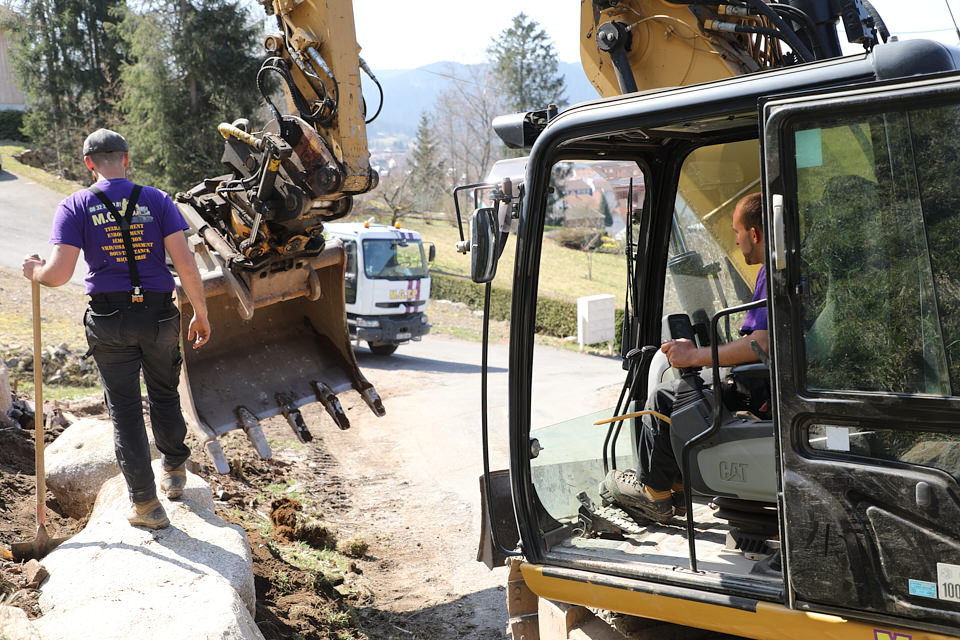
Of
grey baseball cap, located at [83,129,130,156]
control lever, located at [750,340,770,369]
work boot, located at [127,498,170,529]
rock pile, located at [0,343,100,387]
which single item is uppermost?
grey baseball cap, located at [83,129,130,156]

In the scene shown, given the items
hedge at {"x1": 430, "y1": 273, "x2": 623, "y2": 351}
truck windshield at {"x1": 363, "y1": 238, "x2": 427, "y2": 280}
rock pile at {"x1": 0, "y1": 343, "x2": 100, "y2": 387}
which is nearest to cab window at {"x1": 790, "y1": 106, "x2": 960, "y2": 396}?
rock pile at {"x1": 0, "y1": 343, "x2": 100, "y2": 387}

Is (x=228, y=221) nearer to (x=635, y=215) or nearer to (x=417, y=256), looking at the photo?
(x=635, y=215)

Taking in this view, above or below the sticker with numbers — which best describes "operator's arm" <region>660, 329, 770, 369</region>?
above

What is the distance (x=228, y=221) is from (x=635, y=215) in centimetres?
258

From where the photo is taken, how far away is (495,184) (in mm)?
3070

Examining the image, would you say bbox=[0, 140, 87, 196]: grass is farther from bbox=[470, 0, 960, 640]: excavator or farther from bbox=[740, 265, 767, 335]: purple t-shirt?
bbox=[740, 265, 767, 335]: purple t-shirt

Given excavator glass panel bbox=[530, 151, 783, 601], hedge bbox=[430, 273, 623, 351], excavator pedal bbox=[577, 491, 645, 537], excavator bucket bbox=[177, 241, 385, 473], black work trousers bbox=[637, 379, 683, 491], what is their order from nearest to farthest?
excavator glass panel bbox=[530, 151, 783, 601] < black work trousers bbox=[637, 379, 683, 491] < excavator pedal bbox=[577, 491, 645, 537] < excavator bucket bbox=[177, 241, 385, 473] < hedge bbox=[430, 273, 623, 351]

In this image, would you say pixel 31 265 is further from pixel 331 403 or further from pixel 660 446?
pixel 660 446

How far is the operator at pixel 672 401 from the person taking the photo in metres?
3.12

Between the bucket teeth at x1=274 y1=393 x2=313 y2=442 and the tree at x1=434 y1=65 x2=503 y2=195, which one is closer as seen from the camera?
the bucket teeth at x1=274 y1=393 x2=313 y2=442

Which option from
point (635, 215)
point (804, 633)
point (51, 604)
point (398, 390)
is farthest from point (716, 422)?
point (398, 390)

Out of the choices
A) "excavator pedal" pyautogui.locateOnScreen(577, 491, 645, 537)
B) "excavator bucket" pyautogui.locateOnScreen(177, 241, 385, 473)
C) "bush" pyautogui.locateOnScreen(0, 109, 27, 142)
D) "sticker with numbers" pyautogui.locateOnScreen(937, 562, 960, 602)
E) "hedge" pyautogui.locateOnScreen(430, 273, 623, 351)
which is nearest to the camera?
"sticker with numbers" pyautogui.locateOnScreen(937, 562, 960, 602)

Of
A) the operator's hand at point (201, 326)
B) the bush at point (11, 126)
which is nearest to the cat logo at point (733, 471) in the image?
the operator's hand at point (201, 326)

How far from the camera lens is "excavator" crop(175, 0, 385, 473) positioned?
499 centimetres
